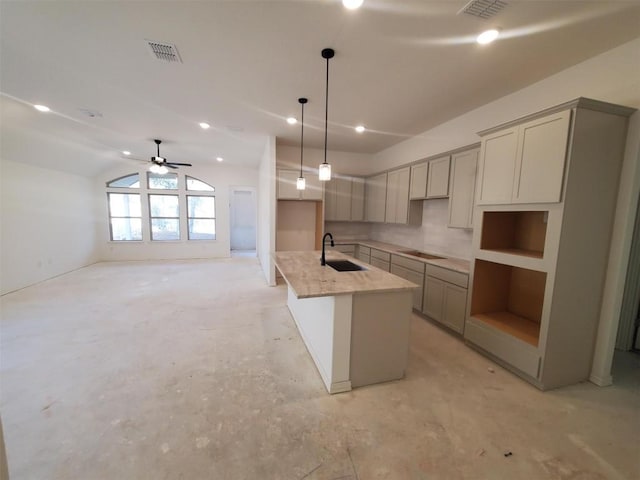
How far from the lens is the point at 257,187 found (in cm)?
830

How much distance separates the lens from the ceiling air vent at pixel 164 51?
224 cm

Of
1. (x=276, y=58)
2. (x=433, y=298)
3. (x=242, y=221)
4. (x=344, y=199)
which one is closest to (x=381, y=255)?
(x=433, y=298)

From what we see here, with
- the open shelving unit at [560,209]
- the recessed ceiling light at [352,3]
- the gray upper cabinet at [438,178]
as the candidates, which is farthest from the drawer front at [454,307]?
the recessed ceiling light at [352,3]

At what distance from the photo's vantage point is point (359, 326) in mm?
2201

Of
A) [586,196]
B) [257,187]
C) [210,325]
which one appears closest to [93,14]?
[210,325]

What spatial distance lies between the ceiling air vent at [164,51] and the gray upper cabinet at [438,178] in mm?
3498

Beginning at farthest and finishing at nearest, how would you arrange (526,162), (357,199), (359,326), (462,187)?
(357,199)
(462,187)
(526,162)
(359,326)

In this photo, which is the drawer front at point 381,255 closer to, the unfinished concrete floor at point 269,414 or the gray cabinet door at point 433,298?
the gray cabinet door at point 433,298

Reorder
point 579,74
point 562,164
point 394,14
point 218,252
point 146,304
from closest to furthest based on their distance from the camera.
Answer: point 394,14 < point 562,164 < point 579,74 < point 146,304 < point 218,252

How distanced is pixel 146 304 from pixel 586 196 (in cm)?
567

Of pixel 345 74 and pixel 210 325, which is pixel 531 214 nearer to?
pixel 345 74

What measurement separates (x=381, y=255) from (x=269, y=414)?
3.29 metres

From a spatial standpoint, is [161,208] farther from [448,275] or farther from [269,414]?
[448,275]

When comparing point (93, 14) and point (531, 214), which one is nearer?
Answer: point (93, 14)
